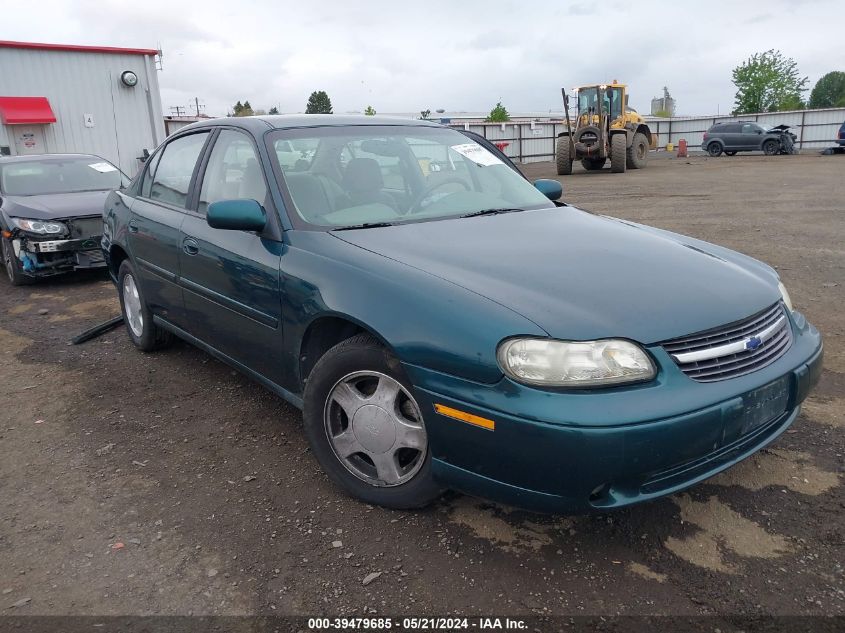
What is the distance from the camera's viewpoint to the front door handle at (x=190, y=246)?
11.8ft

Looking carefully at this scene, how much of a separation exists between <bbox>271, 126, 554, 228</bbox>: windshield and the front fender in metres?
0.29

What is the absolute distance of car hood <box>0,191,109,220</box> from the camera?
7.13 m

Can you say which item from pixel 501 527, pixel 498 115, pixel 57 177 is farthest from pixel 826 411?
pixel 498 115

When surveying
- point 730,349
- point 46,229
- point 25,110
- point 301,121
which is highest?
point 25,110

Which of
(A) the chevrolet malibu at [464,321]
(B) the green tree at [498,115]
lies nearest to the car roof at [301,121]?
(A) the chevrolet malibu at [464,321]

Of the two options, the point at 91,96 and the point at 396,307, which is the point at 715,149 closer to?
the point at 91,96

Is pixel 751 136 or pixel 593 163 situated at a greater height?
pixel 751 136

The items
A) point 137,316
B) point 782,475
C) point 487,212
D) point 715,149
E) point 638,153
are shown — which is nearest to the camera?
point 782,475

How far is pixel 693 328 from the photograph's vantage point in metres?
2.29

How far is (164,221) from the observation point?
4023mm

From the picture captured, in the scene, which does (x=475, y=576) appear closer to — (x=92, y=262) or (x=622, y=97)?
(x=92, y=262)

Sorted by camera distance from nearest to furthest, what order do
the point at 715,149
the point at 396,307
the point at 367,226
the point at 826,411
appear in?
the point at 396,307, the point at 367,226, the point at 826,411, the point at 715,149

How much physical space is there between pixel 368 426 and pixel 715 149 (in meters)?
34.5

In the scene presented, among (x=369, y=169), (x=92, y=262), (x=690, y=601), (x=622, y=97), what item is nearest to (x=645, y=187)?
(x=622, y=97)
